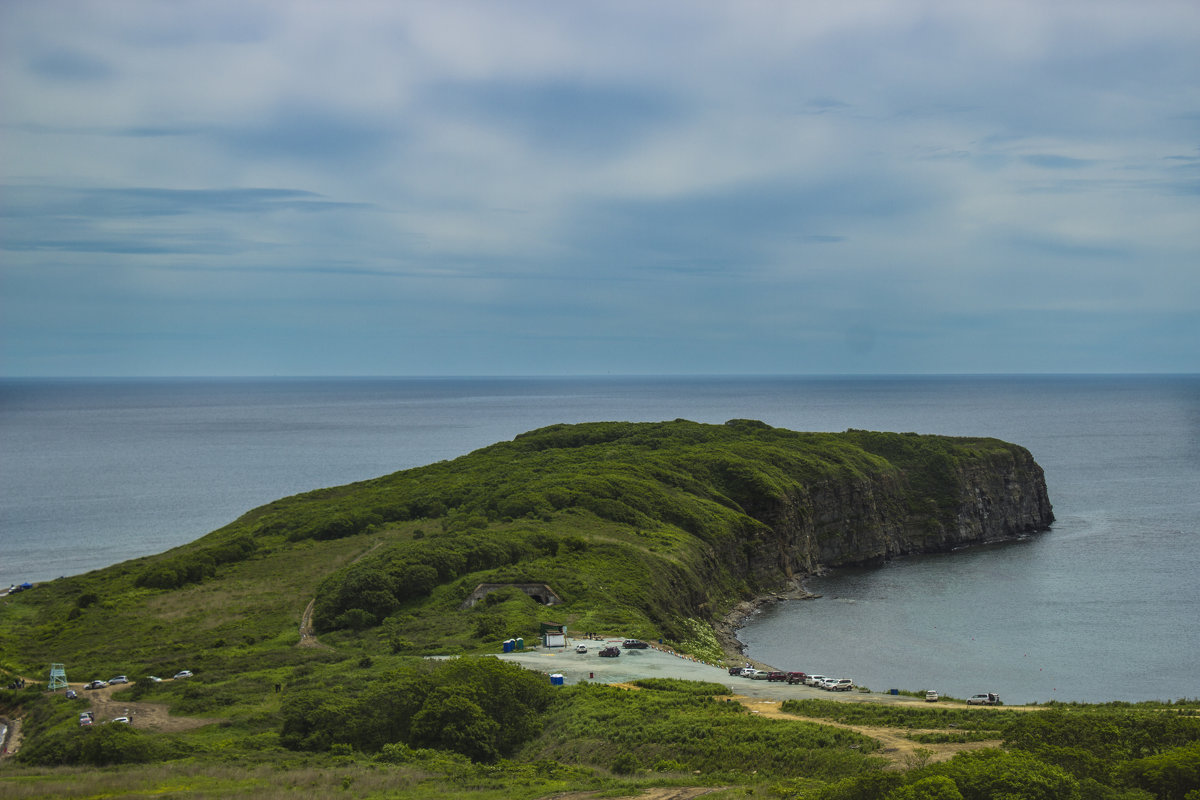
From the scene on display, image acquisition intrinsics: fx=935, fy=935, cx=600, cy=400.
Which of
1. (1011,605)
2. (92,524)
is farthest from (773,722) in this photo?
(92,524)

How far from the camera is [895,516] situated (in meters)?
138

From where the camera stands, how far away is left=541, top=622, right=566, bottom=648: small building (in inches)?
2532

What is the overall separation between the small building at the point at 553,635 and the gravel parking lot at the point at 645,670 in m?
0.57

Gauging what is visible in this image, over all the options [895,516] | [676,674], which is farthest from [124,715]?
[895,516]

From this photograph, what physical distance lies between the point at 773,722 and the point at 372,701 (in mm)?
20755

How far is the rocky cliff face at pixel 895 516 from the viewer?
117 meters

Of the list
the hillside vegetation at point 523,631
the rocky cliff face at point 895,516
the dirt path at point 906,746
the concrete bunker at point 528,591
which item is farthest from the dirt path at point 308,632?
the rocky cliff face at point 895,516

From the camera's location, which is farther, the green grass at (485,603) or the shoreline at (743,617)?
the shoreline at (743,617)

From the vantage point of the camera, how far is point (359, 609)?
7444 cm

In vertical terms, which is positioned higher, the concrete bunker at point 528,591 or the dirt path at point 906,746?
the concrete bunker at point 528,591

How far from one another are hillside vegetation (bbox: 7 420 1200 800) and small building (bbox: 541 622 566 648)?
218 cm

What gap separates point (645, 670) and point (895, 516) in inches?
3490

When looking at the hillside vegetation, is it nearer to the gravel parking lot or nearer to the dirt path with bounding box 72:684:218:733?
the dirt path with bounding box 72:684:218:733

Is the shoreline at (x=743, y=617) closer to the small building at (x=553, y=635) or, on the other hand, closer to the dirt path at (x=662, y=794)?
the small building at (x=553, y=635)
